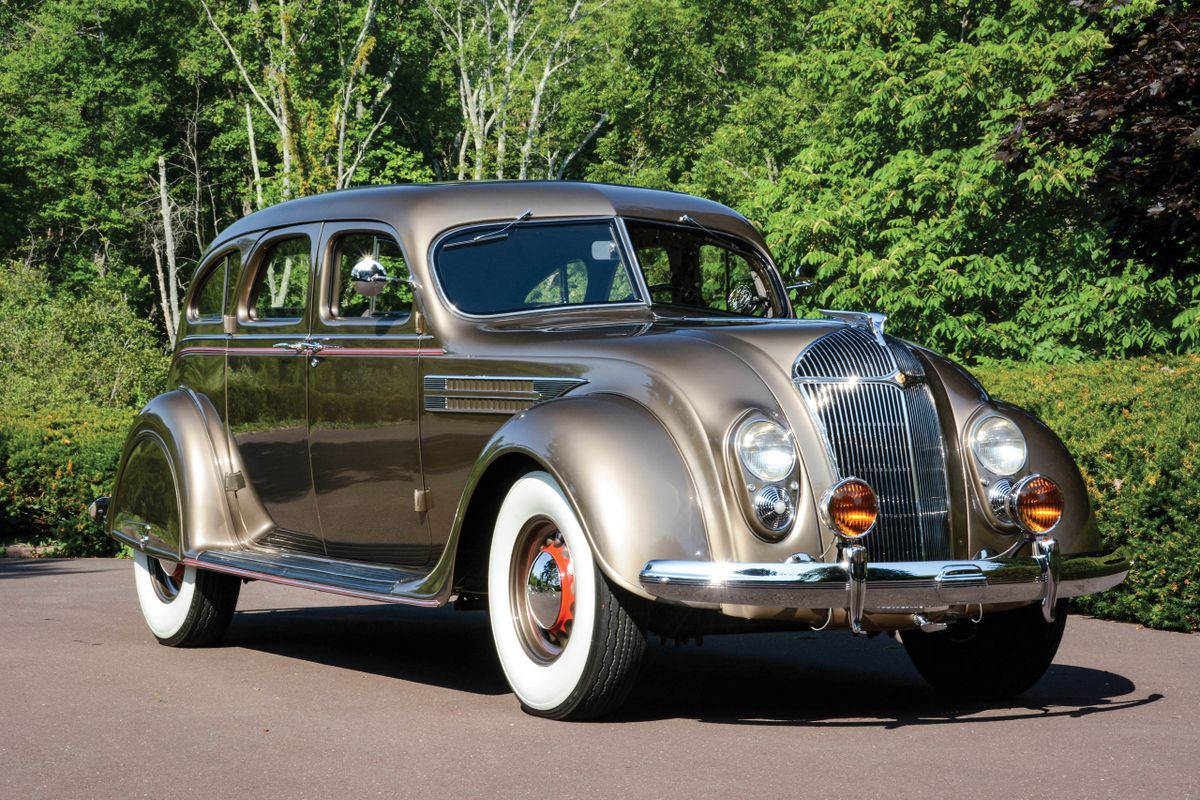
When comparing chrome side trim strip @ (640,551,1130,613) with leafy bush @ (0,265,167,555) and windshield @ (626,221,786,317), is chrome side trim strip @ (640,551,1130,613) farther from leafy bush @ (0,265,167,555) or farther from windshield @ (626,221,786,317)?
leafy bush @ (0,265,167,555)

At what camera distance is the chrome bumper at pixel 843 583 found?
5.03 meters

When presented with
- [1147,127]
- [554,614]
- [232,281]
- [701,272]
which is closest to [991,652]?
[554,614]

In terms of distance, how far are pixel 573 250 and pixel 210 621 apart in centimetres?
288

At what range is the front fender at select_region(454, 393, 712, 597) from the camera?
5.19 metres

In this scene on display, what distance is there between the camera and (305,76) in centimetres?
3058

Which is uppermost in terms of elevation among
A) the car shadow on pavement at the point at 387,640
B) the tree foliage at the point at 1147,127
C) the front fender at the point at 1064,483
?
the tree foliage at the point at 1147,127

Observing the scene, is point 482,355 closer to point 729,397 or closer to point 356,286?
point 356,286

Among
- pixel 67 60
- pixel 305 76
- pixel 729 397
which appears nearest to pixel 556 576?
pixel 729 397

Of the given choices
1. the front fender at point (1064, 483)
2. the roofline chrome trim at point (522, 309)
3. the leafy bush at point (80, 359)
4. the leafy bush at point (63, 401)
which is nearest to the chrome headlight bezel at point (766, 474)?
the front fender at point (1064, 483)

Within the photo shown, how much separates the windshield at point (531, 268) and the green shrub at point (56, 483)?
8609mm

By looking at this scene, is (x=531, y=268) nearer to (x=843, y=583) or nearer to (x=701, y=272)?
(x=701, y=272)

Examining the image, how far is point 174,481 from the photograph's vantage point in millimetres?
7809

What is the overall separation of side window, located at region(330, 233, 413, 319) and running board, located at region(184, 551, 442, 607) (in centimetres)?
115

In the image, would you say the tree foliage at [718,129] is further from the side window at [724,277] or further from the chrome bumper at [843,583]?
the chrome bumper at [843,583]
